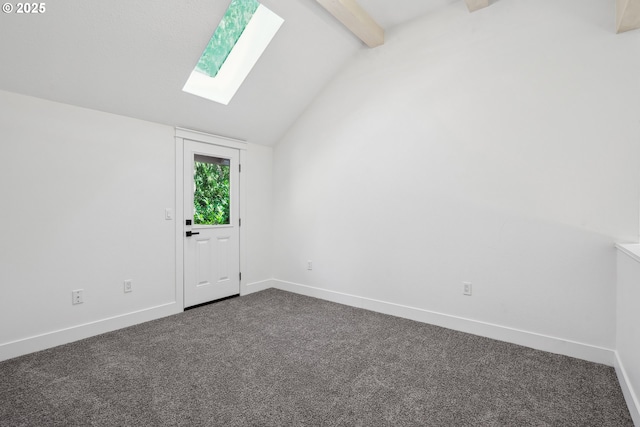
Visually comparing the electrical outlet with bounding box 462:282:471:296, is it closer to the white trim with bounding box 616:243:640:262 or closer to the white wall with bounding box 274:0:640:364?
the white wall with bounding box 274:0:640:364

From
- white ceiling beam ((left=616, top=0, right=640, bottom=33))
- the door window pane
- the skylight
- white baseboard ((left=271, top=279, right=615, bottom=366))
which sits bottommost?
white baseboard ((left=271, top=279, right=615, bottom=366))

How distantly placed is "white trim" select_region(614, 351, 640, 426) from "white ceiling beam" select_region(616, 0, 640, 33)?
2.30 meters

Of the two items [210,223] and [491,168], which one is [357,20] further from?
[210,223]

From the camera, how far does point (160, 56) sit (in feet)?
8.88

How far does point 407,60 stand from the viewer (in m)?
3.26

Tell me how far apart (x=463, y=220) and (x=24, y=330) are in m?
3.84

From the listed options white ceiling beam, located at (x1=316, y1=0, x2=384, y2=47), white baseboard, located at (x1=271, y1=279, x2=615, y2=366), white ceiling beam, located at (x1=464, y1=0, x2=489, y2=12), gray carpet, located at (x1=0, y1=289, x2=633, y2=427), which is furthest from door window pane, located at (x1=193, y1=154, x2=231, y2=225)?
white ceiling beam, located at (x1=464, y1=0, x2=489, y2=12)

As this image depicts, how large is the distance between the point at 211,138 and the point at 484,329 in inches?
140

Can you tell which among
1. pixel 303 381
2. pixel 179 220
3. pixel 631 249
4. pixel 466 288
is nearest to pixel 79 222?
pixel 179 220

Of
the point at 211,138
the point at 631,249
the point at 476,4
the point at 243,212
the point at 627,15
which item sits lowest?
the point at 631,249

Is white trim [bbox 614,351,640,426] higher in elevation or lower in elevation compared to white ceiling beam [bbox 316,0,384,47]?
lower

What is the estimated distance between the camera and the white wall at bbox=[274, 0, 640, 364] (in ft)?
7.57

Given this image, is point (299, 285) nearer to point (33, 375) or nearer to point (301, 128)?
point (301, 128)

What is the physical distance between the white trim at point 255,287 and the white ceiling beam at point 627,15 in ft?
14.3
